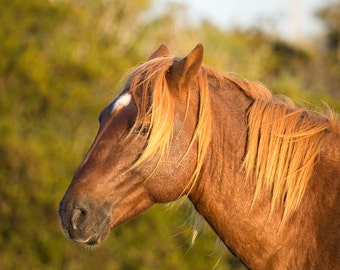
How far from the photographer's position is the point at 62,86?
1218 centimetres

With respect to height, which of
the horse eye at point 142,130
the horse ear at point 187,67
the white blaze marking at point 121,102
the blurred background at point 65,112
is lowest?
the blurred background at point 65,112

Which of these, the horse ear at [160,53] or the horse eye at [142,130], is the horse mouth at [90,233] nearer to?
the horse eye at [142,130]

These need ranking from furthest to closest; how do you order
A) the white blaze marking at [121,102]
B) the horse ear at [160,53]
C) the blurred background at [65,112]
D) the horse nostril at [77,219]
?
the blurred background at [65,112], the horse ear at [160,53], the white blaze marking at [121,102], the horse nostril at [77,219]

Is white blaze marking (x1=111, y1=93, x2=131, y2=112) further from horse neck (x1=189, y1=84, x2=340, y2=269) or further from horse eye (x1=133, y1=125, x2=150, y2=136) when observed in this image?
horse neck (x1=189, y1=84, x2=340, y2=269)

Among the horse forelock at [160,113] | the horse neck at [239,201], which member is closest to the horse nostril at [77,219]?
the horse forelock at [160,113]

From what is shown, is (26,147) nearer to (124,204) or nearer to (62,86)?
(62,86)

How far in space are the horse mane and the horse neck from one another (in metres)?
0.05

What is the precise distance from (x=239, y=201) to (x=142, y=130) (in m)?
0.61

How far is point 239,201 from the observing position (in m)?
4.00

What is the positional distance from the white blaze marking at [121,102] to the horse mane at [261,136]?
0.12ft

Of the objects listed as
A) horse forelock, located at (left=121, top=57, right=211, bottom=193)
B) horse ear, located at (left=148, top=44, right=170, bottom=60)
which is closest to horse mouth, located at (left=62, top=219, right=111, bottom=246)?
horse forelock, located at (left=121, top=57, right=211, bottom=193)

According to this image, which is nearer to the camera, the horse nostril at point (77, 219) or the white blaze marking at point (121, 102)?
the horse nostril at point (77, 219)

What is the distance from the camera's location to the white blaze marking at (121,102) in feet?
13.4

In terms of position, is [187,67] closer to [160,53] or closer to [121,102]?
[121,102]
